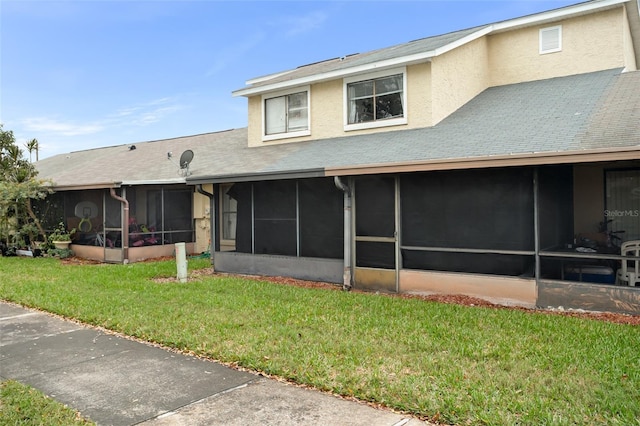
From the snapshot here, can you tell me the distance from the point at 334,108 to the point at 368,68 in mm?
1482

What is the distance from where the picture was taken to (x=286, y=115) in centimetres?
1382

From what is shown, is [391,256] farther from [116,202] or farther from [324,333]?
[116,202]

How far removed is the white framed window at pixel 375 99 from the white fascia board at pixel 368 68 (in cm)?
27

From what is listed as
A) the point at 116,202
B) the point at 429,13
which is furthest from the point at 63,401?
the point at 429,13

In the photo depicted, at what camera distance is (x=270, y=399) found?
4.20 m

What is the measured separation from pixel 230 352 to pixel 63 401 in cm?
172

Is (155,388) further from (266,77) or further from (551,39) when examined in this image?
(266,77)

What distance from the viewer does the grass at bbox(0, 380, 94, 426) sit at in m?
3.79

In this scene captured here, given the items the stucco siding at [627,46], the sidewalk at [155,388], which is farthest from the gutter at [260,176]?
the stucco siding at [627,46]

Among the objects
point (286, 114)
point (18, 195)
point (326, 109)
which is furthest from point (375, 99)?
point (18, 195)

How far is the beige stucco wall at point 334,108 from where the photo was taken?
37.1 feet

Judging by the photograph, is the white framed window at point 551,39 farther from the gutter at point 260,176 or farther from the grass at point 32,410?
the grass at point 32,410

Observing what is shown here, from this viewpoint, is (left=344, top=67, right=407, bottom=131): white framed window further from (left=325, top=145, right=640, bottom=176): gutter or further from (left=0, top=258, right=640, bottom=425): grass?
(left=0, top=258, right=640, bottom=425): grass

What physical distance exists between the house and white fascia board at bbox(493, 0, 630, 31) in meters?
0.03
